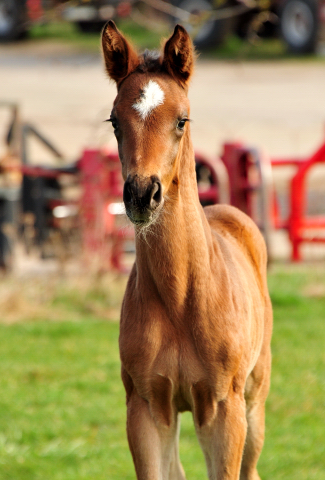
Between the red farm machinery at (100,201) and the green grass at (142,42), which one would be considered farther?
the green grass at (142,42)

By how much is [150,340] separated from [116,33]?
3.87 ft

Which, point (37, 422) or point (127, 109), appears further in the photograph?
point (37, 422)

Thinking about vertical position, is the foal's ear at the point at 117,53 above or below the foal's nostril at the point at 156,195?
above

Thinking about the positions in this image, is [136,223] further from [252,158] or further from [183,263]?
[252,158]

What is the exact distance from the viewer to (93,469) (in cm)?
488

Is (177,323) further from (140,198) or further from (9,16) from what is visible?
(9,16)

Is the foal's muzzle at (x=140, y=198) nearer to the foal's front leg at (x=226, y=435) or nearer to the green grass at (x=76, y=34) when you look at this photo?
the foal's front leg at (x=226, y=435)

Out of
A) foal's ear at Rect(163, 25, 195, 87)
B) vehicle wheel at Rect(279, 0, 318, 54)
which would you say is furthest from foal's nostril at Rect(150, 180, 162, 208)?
vehicle wheel at Rect(279, 0, 318, 54)

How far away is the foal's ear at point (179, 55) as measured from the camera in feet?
9.64

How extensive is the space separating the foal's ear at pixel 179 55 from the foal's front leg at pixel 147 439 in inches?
49.6

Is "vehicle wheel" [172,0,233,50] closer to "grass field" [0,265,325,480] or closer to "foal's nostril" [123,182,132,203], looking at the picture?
"grass field" [0,265,325,480]

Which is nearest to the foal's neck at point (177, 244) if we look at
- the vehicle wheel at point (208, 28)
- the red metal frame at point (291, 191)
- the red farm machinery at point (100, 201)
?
the red farm machinery at point (100, 201)

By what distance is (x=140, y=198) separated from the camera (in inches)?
103

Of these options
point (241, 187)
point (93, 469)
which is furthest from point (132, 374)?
point (241, 187)
